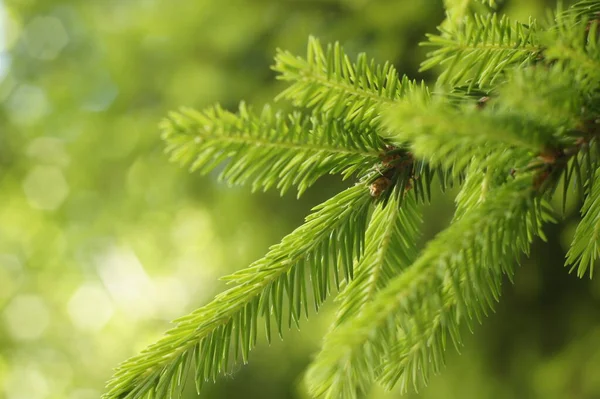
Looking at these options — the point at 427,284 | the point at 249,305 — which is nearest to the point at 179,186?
the point at 249,305

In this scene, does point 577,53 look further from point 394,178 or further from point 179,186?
point 179,186

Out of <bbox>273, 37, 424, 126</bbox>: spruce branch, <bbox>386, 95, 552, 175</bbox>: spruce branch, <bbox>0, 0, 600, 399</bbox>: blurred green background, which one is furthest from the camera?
<bbox>0, 0, 600, 399</bbox>: blurred green background

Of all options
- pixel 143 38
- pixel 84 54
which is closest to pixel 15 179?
pixel 84 54

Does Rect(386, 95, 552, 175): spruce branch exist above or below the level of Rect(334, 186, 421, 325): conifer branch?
above

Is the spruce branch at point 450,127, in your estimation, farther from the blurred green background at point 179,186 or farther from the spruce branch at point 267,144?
the blurred green background at point 179,186

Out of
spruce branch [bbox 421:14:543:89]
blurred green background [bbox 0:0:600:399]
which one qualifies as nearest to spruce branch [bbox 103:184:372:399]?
spruce branch [bbox 421:14:543:89]

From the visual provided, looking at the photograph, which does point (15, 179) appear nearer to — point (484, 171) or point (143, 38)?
point (143, 38)

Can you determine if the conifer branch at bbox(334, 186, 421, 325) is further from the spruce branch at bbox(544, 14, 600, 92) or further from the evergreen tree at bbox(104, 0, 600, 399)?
the spruce branch at bbox(544, 14, 600, 92)
